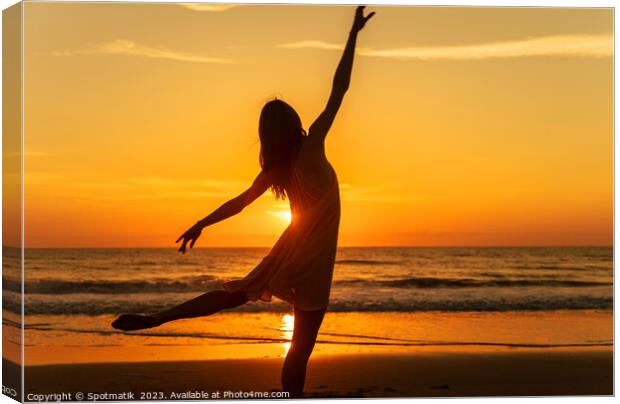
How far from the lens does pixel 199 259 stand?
51.7ft

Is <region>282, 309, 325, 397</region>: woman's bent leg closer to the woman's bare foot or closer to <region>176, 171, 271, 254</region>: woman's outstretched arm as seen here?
<region>176, 171, 271, 254</region>: woman's outstretched arm

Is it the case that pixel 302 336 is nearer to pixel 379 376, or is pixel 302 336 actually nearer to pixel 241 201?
pixel 241 201

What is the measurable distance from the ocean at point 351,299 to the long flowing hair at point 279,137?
5.96 ft

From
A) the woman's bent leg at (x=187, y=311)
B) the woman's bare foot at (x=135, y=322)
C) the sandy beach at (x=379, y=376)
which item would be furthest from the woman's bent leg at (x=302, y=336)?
the sandy beach at (x=379, y=376)

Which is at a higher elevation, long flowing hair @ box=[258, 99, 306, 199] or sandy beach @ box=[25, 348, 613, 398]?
long flowing hair @ box=[258, 99, 306, 199]

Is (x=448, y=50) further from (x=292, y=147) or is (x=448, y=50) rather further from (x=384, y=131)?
(x=292, y=147)

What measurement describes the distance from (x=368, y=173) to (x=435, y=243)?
37.6 inches

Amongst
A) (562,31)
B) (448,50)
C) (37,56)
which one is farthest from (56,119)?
(562,31)

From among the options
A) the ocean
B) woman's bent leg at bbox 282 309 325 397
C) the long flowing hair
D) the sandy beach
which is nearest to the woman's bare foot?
woman's bent leg at bbox 282 309 325 397

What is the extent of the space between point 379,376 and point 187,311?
2.20 metres

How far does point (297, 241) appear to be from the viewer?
20.4 ft

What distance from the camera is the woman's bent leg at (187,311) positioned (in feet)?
19.6

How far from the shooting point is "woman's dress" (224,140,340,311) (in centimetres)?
612

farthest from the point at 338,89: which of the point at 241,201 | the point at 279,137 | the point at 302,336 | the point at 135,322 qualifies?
the point at 135,322
